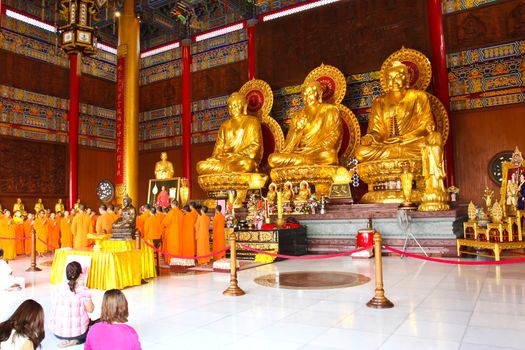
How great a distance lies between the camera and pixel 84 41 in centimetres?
650

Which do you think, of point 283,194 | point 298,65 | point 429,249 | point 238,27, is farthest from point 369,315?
point 238,27

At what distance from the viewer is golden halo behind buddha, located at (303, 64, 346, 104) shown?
9375 mm

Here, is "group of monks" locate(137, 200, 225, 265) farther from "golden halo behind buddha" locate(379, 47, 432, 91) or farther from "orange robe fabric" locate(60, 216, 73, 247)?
"golden halo behind buddha" locate(379, 47, 432, 91)

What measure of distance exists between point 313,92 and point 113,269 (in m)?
6.08

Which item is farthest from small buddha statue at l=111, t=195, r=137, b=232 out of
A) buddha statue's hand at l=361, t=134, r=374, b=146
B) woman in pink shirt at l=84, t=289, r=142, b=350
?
buddha statue's hand at l=361, t=134, r=374, b=146

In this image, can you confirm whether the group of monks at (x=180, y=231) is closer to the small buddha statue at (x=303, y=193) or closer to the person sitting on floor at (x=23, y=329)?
the small buddha statue at (x=303, y=193)

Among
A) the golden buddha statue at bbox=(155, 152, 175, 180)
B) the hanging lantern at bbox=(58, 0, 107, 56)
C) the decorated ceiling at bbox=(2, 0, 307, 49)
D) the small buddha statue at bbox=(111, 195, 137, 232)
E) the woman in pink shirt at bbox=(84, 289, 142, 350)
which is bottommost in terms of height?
the woman in pink shirt at bbox=(84, 289, 142, 350)

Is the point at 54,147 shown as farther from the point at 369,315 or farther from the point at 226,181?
the point at 369,315

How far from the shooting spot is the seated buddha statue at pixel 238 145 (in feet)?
30.2

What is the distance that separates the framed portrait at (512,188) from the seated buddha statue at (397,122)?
1.33 meters

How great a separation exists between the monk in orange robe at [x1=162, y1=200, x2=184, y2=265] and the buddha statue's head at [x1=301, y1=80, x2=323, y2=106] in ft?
13.4

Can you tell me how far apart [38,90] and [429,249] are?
1014 cm

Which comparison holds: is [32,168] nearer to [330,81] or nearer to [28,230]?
[28,230]

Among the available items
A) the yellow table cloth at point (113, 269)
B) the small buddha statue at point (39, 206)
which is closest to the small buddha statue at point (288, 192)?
the yellow table cloth at point (113, 269)
